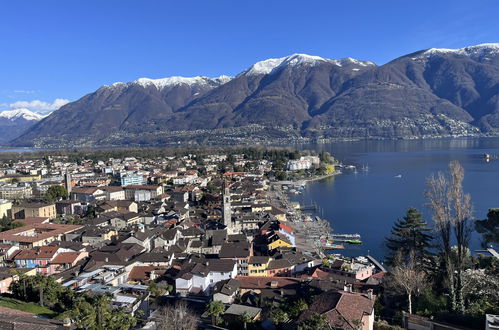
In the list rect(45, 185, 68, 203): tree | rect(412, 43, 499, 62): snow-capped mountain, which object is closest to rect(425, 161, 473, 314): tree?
rect(45, 185, 68, 203): tree

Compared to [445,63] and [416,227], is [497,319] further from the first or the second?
[445,63]

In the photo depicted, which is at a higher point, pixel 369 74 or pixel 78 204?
pixel 369 74

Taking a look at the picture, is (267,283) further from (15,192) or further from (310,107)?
(310,107)

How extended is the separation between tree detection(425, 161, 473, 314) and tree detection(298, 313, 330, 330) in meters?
3.09

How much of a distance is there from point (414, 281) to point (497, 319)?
2.31m

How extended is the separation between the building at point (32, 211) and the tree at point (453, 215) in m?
20.9

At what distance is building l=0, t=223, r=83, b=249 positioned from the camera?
15895 mm

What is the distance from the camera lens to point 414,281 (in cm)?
862

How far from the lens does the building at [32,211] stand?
21.9m

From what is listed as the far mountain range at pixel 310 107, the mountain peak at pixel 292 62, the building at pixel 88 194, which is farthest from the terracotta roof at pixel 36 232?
the mountain peak at pixel 292 62

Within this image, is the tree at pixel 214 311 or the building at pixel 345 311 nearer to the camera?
the building at pixel 345 311

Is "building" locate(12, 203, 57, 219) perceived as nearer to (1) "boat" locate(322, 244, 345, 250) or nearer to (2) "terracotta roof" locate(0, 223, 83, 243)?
(2) "terracotta roof" locate(0, 223, 83, 243)

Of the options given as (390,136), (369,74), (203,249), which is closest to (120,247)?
(203,249)

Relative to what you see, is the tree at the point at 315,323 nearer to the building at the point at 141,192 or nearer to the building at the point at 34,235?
the building at the point at 34,235
